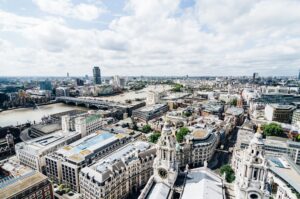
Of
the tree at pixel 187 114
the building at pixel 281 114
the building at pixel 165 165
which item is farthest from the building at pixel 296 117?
the building at pixel 165 165

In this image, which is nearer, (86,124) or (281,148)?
(281,148)

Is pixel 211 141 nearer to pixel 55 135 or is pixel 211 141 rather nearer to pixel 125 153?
pixel 125 153

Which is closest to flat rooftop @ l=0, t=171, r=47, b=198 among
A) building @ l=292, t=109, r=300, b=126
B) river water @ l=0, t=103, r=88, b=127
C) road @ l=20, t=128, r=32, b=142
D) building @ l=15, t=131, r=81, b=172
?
building @ l=15, t=131, r=81, b=172

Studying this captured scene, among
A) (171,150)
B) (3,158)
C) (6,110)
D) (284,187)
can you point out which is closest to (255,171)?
(171,150)

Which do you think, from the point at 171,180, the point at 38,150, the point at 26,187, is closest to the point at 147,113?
the point at 38,150

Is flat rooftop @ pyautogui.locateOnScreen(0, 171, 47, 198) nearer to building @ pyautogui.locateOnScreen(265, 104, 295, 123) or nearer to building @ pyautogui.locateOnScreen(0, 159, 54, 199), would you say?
building @ pyautogui.locateOnScreen(0, 159, 54, 199)

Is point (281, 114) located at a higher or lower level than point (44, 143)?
higher

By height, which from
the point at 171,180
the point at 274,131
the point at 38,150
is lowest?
the point at 274,131

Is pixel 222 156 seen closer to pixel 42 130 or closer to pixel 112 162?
pixel 112 162

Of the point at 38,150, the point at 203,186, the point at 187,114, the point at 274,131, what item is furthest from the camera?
the point at 187,114

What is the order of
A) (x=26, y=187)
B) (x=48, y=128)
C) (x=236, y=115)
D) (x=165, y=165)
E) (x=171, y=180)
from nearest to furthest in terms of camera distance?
(x=171, y=180) → (x=165, y=165) → (x=26, y=187) → (x=48, y=128) → (x=236, y=115)
